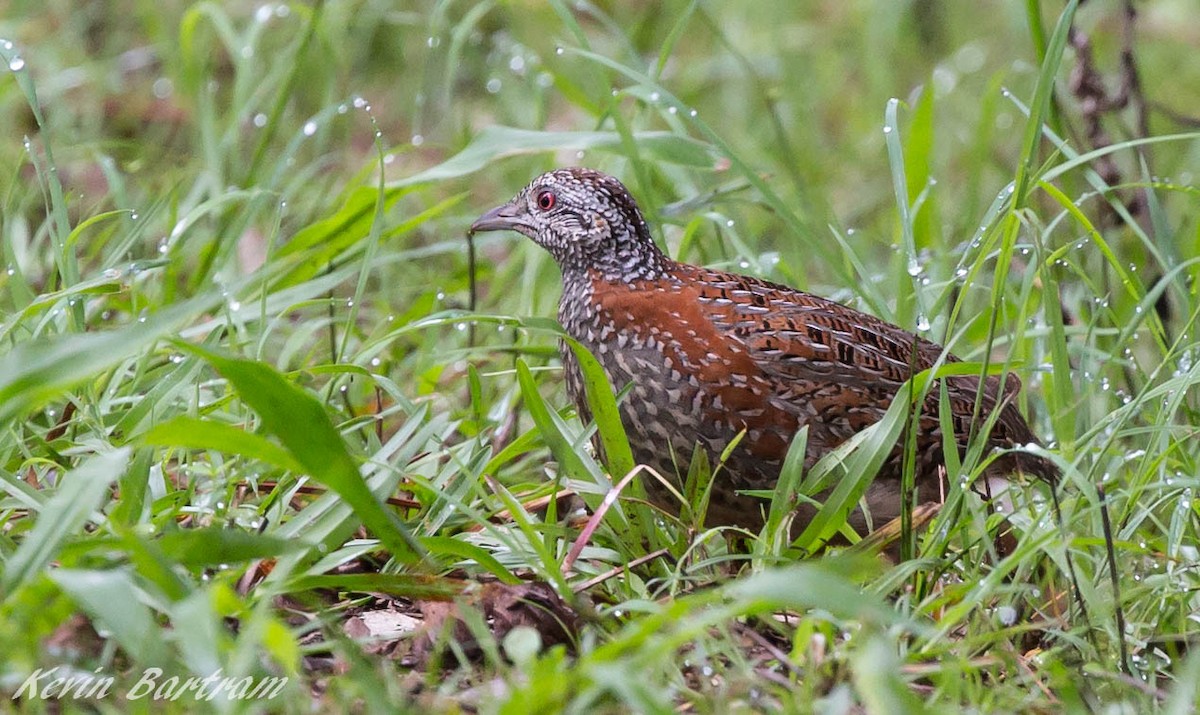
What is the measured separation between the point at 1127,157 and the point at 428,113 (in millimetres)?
3463

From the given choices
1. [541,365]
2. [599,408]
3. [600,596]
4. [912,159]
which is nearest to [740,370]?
[599,408]

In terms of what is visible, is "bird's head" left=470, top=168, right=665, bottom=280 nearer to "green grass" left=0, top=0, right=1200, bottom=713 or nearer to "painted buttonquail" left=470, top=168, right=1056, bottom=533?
"painted buttonquail" left=470, top=168, right=1056, bottom=533

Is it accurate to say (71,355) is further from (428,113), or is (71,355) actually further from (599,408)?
(428,113)

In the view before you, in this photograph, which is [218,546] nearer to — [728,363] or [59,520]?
[59,520]

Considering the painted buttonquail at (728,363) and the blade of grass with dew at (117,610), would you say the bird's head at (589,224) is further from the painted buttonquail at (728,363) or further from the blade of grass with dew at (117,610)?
the blade of grass with dew at (117,610)

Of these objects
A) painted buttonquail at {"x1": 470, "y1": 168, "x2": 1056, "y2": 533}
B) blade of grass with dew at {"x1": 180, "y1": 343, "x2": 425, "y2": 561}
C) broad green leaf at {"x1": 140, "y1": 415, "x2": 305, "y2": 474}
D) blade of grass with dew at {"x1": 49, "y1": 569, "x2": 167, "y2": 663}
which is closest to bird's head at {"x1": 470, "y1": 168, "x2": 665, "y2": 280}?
painted buttonquail at {"x1": 470, "y1": 168, "x2": 1056, "y2": 533}

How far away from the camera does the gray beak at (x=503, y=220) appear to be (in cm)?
437

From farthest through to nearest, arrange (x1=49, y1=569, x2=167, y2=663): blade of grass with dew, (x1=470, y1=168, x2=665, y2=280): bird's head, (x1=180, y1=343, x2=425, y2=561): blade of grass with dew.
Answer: (x1=470, y1=168, x2=665, y2=280): bird's head → (x1=180, y1=343, x2=425, y2=561): blade of grass with dew → (x1=49, y1=569, x2=167, y2=663): blade of grass with dew

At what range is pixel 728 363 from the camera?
12.4 feet

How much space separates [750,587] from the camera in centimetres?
246

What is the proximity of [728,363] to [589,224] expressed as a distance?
0.66m

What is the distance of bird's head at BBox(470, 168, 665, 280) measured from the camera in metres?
4.14

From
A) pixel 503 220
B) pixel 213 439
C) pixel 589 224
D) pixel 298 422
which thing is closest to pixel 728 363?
pixel 589 224
